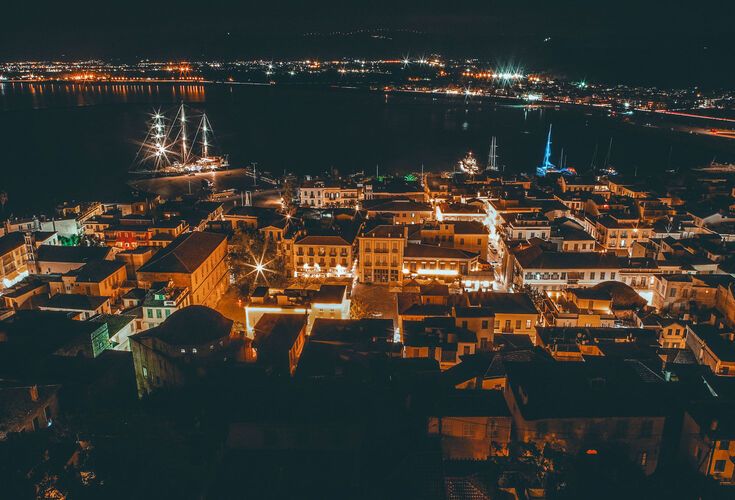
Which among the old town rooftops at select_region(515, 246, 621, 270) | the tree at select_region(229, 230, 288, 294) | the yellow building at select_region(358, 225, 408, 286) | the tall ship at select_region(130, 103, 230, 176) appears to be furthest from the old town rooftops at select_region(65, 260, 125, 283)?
the tall ship at select_region(130, 103, 230, 176)

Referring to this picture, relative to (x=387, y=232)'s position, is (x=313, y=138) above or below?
below

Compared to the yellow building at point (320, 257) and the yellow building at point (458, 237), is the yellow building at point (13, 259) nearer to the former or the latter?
the yellow building at point (320, 257)

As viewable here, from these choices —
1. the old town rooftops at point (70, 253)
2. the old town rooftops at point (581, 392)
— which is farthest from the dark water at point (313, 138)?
the old town rooftops at point (581, 392)

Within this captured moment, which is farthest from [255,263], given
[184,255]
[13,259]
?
[13,259]

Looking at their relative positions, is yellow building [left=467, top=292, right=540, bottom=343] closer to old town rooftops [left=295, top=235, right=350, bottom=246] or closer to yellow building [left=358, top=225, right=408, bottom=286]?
yellow building [left=358, top=225, right=408, bottom=286]

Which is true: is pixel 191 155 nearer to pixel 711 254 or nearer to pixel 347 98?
pixel 711 254

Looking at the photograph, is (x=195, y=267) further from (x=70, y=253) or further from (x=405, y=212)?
(x=405, y=212)
